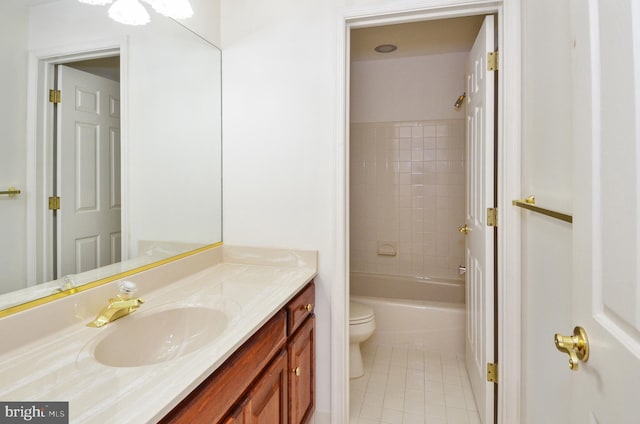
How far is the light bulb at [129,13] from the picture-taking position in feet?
4.21

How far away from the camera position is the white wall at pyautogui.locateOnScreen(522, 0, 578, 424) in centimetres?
113

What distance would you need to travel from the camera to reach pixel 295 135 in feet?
5.74

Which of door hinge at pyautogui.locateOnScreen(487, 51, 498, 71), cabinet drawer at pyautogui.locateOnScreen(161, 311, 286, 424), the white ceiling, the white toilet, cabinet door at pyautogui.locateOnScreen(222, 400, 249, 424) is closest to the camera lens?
cabinet drawer at pyautogui.locateOnScreen(161, 311, 286, 424)

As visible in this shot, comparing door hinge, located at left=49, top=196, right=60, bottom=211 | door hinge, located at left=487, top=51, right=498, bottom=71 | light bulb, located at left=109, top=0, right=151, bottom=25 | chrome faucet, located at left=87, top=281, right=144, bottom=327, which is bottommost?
chrome faucet, located at left=87, top=281, right=144, bottom=327

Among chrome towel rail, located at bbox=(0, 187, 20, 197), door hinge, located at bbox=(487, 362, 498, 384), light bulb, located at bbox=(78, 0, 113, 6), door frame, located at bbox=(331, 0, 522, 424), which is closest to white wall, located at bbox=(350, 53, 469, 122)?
door frame, located at bbox=(331, 0, 522, 424)

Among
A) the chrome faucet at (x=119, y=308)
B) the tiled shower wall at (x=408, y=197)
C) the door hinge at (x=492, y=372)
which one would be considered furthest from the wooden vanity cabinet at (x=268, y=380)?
the tiled shower wall at (x=408, y=197)

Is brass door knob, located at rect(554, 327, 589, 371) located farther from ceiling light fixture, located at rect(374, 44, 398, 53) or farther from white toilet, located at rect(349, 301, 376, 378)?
ceiling light fixture, located at rect(374, 44, 398, 53)

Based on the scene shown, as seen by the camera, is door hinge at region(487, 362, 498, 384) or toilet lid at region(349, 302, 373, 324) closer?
door hinge at region(487, 362, 498, 384)

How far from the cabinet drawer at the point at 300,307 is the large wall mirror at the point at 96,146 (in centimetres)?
58

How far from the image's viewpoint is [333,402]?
1729mm

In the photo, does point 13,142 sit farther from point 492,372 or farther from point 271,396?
point 492,372

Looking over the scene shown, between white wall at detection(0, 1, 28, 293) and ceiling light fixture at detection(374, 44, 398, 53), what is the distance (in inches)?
97.8

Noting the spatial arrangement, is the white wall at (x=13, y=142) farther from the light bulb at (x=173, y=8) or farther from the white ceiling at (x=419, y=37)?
the white ceiling at (x=419, y=37)

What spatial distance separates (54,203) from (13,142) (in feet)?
0.66
